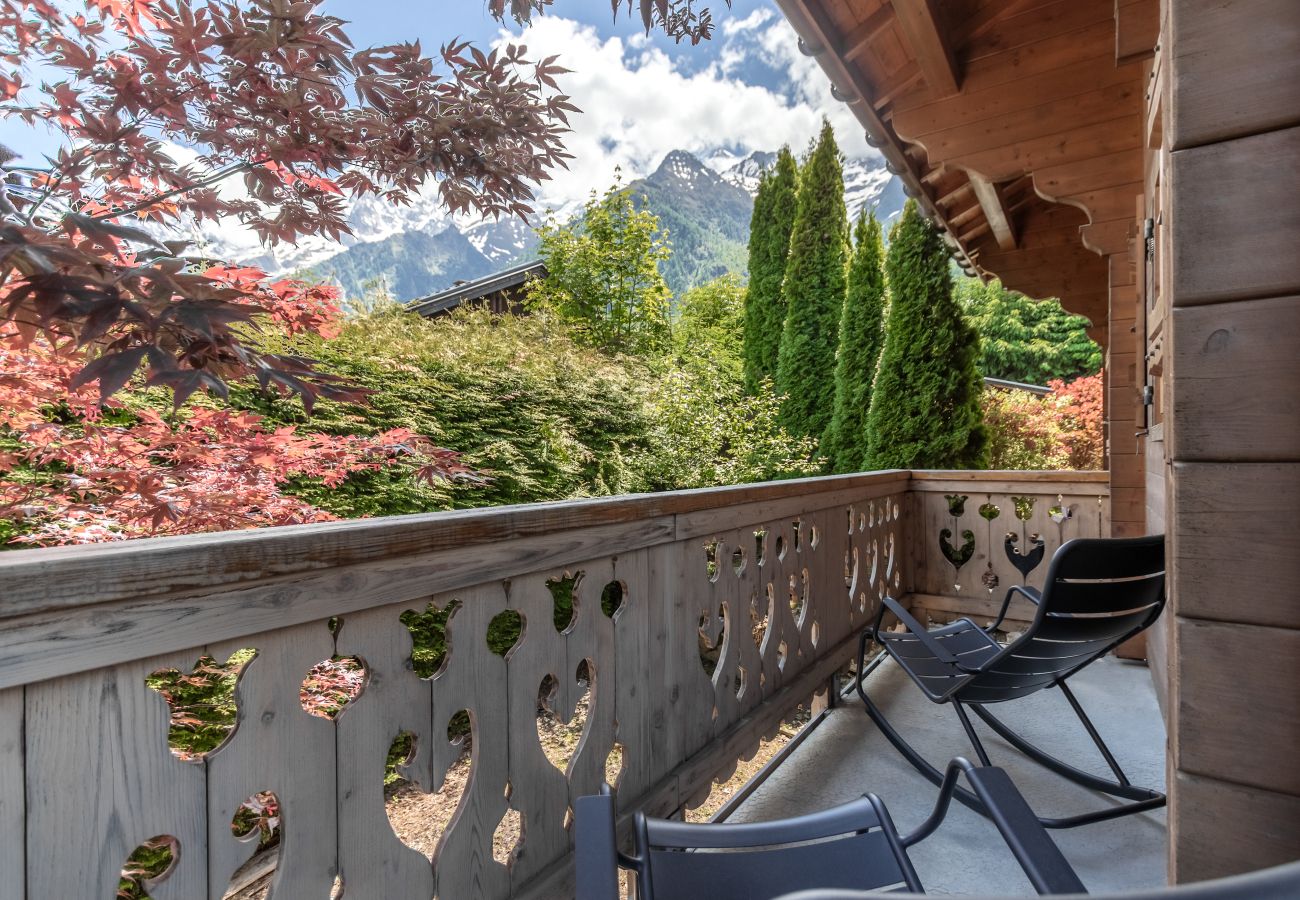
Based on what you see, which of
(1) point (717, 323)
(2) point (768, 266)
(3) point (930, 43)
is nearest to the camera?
(3) point (930, 43)

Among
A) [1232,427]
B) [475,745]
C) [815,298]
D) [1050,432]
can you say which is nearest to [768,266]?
[815,298]

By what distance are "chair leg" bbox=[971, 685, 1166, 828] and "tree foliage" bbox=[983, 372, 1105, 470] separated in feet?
24.2

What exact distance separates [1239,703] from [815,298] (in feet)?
37.2

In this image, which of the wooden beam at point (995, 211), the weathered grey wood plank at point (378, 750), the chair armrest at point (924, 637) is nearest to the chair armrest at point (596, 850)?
the weathered grey wood plank at point (378, 750)

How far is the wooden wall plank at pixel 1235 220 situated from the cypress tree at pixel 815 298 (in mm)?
10618

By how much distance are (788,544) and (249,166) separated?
6.71 feet

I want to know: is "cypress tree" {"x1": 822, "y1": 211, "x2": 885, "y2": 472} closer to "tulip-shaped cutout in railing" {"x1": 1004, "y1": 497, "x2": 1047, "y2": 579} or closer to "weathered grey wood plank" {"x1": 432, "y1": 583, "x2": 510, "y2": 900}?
"tulip-shaped cutout in railing" {"x1": 1004, "y1": 497, "x2": 1047, "y2": 579}

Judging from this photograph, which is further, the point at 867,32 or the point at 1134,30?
the point at 867,32

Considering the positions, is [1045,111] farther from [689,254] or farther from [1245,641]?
[689,254]

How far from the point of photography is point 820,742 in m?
2.65

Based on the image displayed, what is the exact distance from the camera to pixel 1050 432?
9.37 metres

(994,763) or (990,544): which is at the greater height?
(990,544)

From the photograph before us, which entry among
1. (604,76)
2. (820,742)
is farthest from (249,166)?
(604,76)

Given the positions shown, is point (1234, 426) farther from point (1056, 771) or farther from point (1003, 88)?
point (1003, 88)
